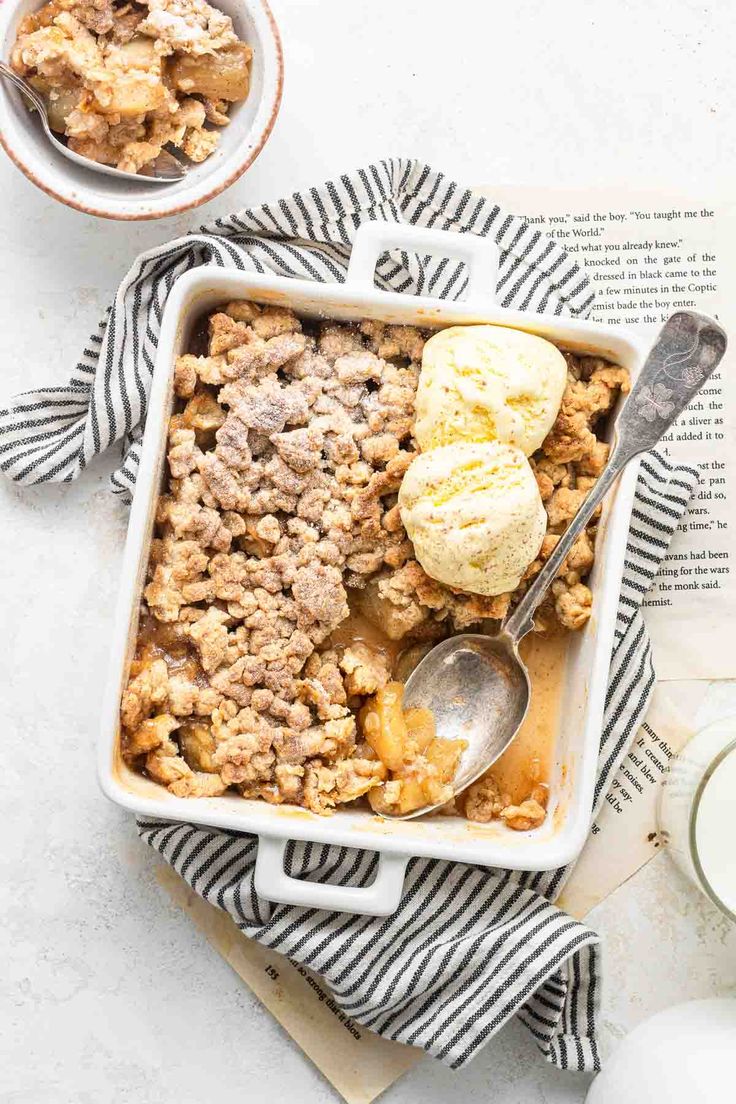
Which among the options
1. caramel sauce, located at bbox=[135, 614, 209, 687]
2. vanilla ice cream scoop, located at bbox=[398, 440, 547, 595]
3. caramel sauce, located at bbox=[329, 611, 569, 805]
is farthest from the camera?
caramel sauce, located at bbox=[329, 611, 569, 805]

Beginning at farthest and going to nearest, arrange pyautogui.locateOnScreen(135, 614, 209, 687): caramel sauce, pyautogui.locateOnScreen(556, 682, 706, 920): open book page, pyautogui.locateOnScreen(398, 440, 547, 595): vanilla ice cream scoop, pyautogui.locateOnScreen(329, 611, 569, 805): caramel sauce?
1. pyautogui.locateOnScreen(556, 682, 706, 920): open book page
2. pyautogui.locateOnScreen(329, 611, 569, 805): caramel sauce
3. pyautogui.locateOnScreen(135, 614, 209, 687): caramel sauce
4. pyautogui.locateOnScreen(398, 440, 547, 595): vanilla ice cream scoop

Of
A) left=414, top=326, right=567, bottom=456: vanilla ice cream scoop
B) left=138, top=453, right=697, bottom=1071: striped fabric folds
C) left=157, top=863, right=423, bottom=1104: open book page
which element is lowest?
left=157, top=863, right=423, bottom=1104: open book page

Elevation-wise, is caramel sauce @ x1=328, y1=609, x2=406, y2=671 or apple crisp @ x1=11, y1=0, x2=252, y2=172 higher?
apple crisp @ x1=11, y1=0, x2=252, y2=172

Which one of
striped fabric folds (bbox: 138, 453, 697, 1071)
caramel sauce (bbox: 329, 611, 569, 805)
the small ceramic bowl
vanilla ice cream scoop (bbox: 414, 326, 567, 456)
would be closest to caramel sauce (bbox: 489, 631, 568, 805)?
caramel sauce (bbox: 329, 611, 569, 805)

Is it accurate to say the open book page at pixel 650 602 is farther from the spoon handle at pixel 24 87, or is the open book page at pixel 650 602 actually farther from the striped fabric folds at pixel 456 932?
the spoon handle at pixel 24 87

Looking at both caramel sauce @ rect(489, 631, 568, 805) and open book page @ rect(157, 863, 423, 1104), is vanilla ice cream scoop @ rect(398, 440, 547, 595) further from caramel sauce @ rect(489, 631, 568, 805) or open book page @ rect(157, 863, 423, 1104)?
open book page @ rect(157, 863, 423, 1104)
